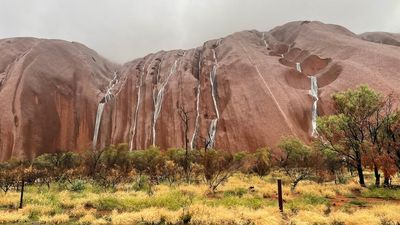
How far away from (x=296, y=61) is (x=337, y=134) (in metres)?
56.3

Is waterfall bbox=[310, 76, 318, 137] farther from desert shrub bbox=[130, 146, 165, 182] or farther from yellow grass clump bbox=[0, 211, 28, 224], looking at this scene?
yellow grass clump bbox=[0, 211, 28, 224]

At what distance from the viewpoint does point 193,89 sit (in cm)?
8094

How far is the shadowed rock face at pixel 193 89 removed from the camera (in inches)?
2712

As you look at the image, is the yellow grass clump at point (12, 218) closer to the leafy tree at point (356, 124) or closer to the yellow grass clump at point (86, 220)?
the yellow grass clump at point (86, 220)

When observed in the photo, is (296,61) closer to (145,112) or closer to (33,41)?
(145,112)

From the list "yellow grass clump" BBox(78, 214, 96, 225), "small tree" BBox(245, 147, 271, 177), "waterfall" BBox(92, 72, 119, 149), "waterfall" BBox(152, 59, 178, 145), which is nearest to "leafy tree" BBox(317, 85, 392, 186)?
"small tree" BBox(245, 147, 271, 177)

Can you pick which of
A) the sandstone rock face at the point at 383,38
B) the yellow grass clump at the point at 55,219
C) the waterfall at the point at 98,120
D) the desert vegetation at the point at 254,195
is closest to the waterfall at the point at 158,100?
the waterfall at the point at 98,120

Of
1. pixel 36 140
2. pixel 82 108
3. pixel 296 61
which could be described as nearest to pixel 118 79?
pixel 82 108

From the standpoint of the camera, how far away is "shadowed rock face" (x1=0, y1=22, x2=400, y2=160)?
6888 cm

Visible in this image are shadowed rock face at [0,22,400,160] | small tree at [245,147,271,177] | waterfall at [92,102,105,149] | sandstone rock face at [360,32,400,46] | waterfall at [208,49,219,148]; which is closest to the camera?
small tree at [245,147,271,177]

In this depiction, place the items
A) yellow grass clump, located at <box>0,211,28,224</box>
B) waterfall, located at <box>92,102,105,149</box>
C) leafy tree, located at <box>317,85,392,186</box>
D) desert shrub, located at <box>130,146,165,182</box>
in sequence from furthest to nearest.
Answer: waterfall, located at <box>92,102,105,149</box>, desert shrub, located at <box>130,146,165,182</box>, leafy tree, located at <box>317,85,392,186</box>, yellow grass clump, located at <box>0,211,28,224</box>

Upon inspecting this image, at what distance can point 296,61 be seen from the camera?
85250mm

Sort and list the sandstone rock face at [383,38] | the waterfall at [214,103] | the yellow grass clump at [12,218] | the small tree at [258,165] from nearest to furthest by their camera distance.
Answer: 1. the yellow grass clump at [12,218]
2. the small tree at [258,165]
3. the waterfall at [214,103]
4. the sandstone rock face at [383,38]

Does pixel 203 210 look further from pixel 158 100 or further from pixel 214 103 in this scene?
→ pixel 158 100
